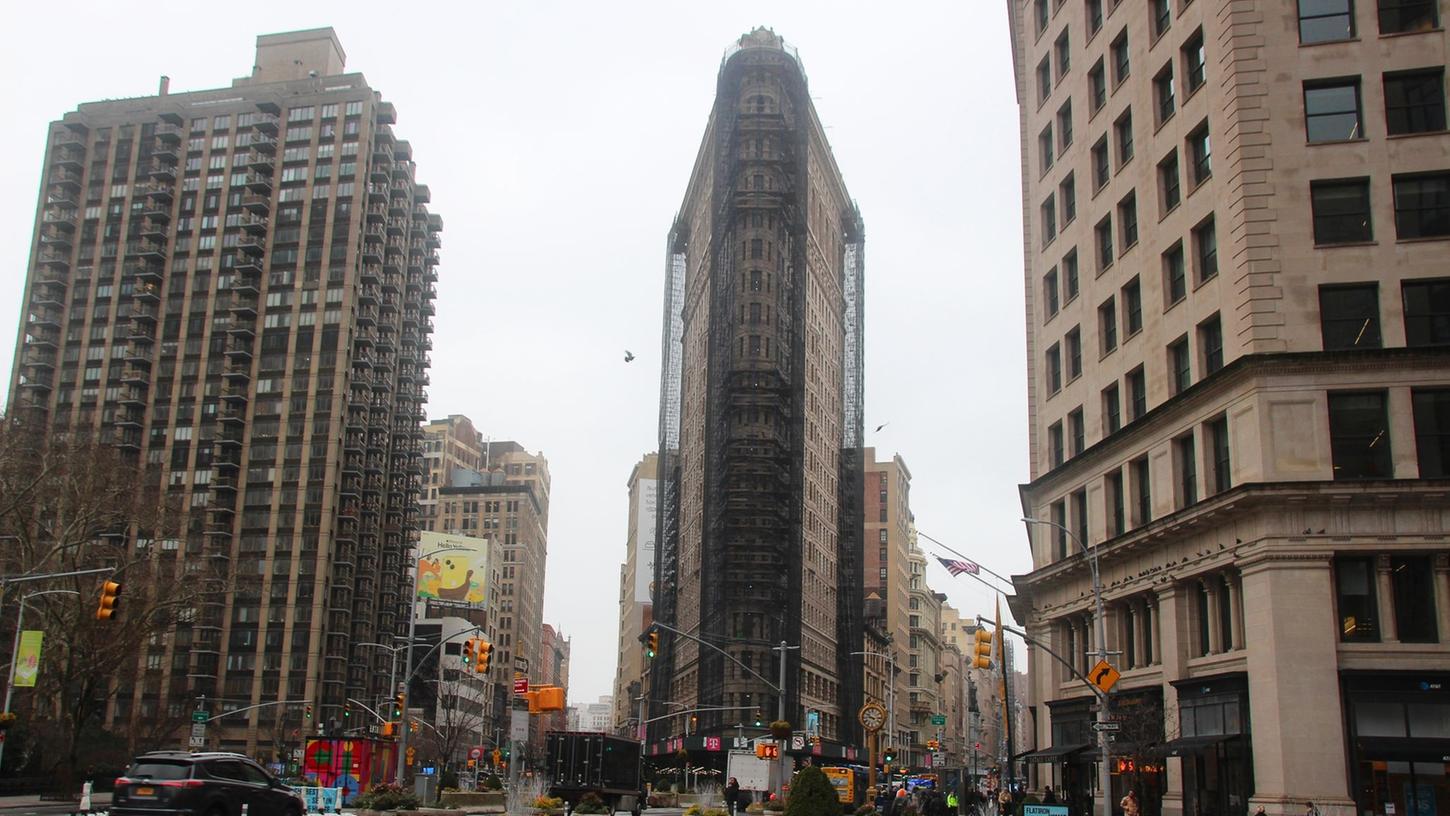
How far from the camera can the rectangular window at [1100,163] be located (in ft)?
171

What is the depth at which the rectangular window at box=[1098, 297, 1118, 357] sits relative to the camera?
50.2 metres

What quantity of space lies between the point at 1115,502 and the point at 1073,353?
814 centimetres

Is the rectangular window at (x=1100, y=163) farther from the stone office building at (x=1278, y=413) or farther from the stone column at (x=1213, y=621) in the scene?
the stone column at (x=1213, y=621)

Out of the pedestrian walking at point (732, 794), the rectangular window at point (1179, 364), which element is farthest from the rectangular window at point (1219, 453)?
the pedestrian walking at point (732, 794)

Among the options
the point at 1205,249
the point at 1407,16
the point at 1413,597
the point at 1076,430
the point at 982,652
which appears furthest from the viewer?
the point at 1076,430

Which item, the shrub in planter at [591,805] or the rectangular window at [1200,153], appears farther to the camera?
the rectangular window at [1200,153]

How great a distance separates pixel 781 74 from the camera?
121625 mm

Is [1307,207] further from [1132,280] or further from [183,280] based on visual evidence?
[183,280]

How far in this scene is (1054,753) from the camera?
165ft

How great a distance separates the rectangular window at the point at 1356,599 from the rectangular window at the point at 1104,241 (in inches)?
700

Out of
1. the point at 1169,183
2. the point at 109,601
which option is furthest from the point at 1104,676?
the point at 109,601

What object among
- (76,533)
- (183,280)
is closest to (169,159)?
(183,280)

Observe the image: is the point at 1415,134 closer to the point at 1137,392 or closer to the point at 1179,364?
the point at 1179,364

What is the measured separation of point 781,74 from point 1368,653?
94.8m
